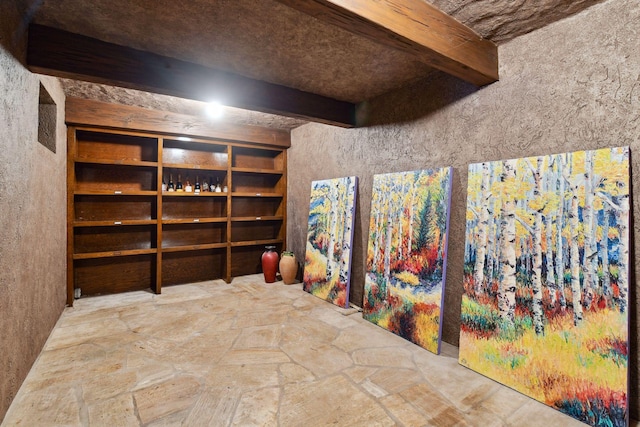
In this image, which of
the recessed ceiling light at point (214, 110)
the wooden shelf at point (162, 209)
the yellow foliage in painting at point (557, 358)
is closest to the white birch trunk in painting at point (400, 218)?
the yellow foliage in painting at point (557, 358)

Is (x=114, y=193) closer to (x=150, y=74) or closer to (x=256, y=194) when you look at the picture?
Result: (x=256, y=194)

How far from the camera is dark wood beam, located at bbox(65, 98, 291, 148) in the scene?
10.6ft

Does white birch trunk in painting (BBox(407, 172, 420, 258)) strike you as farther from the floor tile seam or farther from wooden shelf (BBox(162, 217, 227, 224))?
wooden shelf (BBox(162, 217, 227, 224))

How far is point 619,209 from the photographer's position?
154 centimetres

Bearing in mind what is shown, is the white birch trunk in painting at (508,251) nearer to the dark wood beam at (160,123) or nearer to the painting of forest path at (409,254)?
the painting of forest path at (409,254)

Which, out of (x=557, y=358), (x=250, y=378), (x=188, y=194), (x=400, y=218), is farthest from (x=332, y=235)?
(x=557, y=358)

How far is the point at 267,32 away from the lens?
1.94 metres

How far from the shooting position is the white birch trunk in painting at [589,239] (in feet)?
5.25

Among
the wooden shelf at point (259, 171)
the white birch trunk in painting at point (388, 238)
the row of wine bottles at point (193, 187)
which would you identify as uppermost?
the wooden shelf at point (259, 171)

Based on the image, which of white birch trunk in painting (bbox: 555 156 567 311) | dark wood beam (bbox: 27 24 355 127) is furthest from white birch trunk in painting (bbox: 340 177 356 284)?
white birch trunk in painting (bbox: 555 156 567 311)

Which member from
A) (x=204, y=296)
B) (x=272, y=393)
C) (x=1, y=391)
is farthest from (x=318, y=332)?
(x=1, y=391)

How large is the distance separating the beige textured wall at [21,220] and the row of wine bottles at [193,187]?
4.89 ft

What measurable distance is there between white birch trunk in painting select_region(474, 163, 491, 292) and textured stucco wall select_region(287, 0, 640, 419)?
195 mm

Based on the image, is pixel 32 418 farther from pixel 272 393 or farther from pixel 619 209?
pixel 619 209
